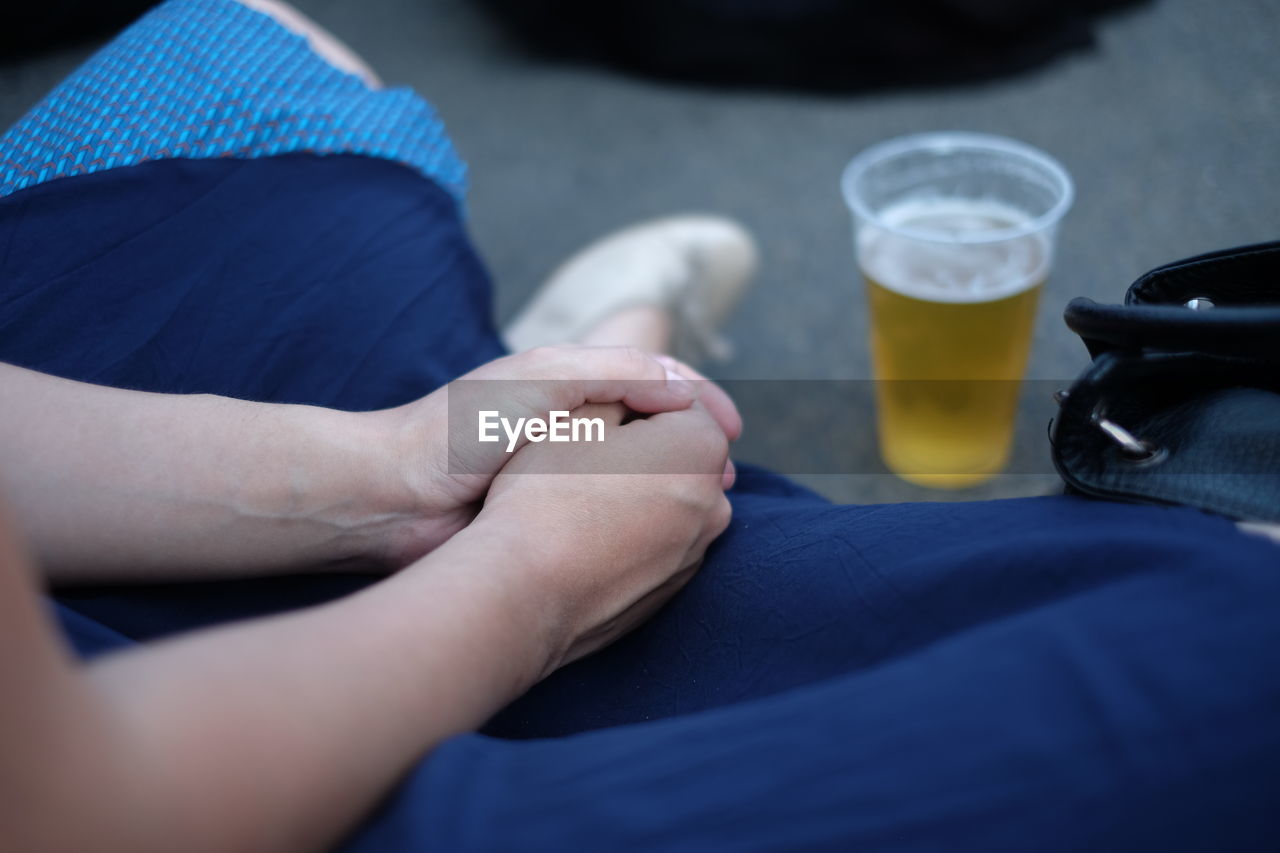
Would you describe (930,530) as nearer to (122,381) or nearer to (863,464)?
(122,381)

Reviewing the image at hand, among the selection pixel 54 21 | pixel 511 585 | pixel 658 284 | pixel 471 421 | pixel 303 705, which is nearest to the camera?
pixel 303 705

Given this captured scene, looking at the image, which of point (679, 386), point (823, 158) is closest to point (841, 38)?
point (823, 158)

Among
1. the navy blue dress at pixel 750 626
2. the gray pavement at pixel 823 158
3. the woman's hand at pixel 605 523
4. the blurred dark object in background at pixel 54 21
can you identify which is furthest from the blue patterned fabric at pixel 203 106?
the blurred dark object in background at pixel 54 21

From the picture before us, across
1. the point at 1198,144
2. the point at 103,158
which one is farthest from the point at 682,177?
the point at 103,158

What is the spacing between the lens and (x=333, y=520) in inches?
24.3

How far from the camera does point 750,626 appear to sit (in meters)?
0.58

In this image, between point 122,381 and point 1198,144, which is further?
point 1198,144

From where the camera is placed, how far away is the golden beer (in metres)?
1.02

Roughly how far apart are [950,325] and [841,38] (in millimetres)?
894

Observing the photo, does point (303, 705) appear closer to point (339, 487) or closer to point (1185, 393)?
point (339, 487)

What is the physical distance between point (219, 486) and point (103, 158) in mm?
283

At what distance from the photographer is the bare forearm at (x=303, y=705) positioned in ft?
1.16

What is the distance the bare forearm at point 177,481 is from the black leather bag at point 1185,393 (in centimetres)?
41

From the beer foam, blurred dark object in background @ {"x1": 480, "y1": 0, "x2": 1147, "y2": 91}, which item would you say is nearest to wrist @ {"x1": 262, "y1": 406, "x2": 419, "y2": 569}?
the beer foam
